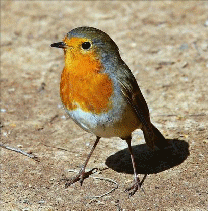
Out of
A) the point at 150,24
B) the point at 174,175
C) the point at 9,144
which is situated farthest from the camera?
the point at 150,24

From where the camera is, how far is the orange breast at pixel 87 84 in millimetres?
4316

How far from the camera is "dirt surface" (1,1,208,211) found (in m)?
4.72

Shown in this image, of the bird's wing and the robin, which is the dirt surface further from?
the robin

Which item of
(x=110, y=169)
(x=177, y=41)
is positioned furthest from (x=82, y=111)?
(x=177, y=41)

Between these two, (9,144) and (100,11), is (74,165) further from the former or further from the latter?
(100,11)

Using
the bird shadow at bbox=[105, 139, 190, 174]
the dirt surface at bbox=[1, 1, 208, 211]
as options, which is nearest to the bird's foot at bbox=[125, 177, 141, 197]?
the dirt surface at bbox=[1, 1, 208, 211]

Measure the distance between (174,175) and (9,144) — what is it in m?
1.85

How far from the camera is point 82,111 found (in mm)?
4375

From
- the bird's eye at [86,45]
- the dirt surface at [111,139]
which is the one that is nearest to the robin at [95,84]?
the bird's eye at [86,45]

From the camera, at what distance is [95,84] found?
170 inches

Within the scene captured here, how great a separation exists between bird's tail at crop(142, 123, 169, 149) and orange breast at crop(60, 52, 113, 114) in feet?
2.41

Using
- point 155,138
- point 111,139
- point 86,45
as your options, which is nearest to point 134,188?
point 155,138

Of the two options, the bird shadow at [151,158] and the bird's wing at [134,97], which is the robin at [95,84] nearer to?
the bird's wing at [134,97]

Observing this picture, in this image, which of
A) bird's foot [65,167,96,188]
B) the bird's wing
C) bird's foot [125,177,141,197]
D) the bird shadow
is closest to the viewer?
the bird's wing
